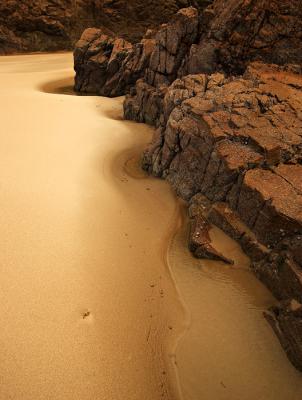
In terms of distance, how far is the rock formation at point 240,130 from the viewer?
117 inches

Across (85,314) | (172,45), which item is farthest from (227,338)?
(172,45)

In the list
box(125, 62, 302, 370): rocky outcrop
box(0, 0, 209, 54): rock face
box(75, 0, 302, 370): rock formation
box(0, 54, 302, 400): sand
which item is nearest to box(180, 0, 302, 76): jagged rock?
box(75, 0, 302, 370): rock formation

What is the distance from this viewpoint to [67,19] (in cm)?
1513

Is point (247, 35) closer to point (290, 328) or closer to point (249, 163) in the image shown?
point (249, 163)

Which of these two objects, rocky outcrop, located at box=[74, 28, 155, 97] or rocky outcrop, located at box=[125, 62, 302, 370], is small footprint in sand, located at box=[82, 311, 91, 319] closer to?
rocky outcrop, located at box=[125, 62, 302, 370]

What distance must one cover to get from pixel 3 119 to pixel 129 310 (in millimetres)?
4693

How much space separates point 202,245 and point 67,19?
1554cm

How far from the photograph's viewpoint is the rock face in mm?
14461

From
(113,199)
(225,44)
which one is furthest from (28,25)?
(113,199)

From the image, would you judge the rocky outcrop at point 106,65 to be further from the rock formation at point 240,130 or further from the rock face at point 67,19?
the rock face at point 67,19

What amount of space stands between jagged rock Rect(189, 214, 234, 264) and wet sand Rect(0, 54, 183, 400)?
35 centimetres

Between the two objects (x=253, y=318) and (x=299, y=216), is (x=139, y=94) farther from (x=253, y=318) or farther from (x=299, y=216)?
(x=253, y=318)

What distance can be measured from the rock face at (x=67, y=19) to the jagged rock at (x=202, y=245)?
1477 cm

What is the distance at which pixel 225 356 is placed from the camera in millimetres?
2469
